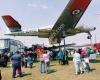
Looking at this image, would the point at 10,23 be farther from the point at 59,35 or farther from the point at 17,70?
the point at 17,70

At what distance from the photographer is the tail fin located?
54.6 metres

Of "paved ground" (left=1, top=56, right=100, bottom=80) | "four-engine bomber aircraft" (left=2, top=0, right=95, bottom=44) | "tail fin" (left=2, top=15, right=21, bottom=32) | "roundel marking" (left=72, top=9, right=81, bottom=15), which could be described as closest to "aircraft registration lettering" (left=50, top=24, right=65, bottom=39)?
"four-engine bomber aircraft" (left=2, top=0, right=95, bottom=44)

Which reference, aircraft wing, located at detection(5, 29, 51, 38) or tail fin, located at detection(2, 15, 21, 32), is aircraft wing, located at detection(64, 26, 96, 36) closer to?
aircraft wing, located at detection(5, 29, 51, 38)

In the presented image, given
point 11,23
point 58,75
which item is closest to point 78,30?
point 11,23

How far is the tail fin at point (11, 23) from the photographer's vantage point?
179 feet

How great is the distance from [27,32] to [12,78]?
2316 centimetres

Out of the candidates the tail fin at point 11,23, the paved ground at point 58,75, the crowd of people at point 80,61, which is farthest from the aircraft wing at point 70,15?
the tail fin at point 11,23

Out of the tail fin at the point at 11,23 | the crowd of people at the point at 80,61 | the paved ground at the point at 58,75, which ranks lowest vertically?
the paved ground at the point at 58,75

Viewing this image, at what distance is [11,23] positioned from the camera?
55625 millimetres

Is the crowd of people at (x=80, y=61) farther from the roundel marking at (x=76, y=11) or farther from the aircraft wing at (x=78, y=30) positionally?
the aircraft wing at (x=78, y=30)

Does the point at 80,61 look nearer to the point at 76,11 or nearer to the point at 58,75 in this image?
the point at 58,75

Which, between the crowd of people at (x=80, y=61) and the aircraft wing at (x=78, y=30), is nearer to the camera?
the crowd of people at (x=80, y=61)

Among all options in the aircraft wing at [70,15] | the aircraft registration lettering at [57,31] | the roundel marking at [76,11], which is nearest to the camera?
the aircraft wing at [70,15]

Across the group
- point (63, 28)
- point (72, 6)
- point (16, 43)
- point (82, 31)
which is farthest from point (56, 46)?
point (16, 43)
